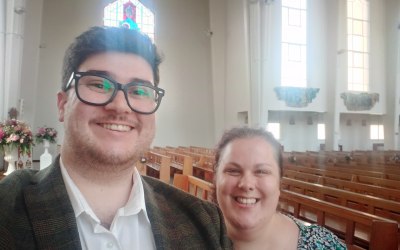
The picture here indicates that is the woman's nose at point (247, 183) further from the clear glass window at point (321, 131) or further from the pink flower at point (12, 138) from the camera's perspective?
the clear glass window at point (321, 131)

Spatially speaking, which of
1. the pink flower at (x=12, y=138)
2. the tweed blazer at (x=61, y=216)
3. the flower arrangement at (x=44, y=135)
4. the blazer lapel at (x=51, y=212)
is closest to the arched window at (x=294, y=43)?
the flower arrangement at (x=44, y=135)

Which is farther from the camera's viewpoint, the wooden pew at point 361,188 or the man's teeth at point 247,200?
the wooden pew at point 361,188

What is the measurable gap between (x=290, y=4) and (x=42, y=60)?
1106cm

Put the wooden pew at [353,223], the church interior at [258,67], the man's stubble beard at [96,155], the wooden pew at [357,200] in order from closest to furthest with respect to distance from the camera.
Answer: the man's stubble beard at [96,155] < the wooden pew at [353,223] < the wooden pew at [357,200] < the church interior at [258,67]

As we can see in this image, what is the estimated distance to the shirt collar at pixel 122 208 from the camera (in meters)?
0.90

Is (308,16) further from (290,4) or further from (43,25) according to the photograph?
(43,25)

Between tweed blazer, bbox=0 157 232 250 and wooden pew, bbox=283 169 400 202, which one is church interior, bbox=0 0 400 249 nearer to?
wooden pew, bbox=283 169 400 202

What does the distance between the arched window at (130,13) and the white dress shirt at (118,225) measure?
548 inches

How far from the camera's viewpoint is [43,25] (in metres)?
13.3

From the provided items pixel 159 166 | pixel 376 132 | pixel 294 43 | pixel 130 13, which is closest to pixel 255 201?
pixel 159 166

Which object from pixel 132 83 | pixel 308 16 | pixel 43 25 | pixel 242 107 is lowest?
pixel 132 83

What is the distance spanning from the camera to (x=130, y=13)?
14508 mm

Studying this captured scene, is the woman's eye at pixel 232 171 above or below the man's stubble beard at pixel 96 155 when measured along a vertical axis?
below

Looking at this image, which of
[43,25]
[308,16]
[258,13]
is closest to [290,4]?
[308,16]
